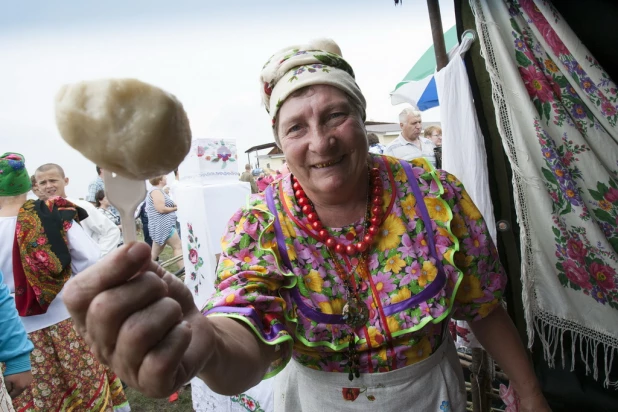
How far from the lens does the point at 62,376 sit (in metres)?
2.82

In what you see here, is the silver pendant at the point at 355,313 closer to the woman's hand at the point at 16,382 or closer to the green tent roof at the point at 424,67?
the woman's hand at the point at 16,382

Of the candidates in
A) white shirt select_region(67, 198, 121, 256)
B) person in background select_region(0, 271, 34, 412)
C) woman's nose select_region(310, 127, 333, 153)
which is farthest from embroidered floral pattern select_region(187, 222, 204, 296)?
woman's nose select_region(310, 127, 333, 153)

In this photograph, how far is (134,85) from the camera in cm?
71

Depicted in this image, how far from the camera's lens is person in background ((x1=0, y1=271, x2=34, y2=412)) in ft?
6.23

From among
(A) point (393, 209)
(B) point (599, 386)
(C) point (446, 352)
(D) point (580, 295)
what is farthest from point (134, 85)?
(B) point (599, 386)

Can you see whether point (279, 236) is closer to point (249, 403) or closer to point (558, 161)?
point (558, 161)

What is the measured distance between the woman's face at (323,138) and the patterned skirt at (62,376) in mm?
2522

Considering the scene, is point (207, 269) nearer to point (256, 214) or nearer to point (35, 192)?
point (35, 192)

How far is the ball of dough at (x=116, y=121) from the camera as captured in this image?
0.70 m

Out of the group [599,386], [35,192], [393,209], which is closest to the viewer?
[393,209]

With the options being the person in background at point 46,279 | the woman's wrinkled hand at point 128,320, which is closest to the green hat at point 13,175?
the person in background at point 46,279

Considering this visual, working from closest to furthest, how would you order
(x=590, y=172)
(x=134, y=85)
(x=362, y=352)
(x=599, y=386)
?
(x=134, y=85) < (x=362, y=352) < (x=590, y=172) < (x=599, y=386)

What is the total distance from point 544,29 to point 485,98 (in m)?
0.39

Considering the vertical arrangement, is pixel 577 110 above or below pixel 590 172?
above
